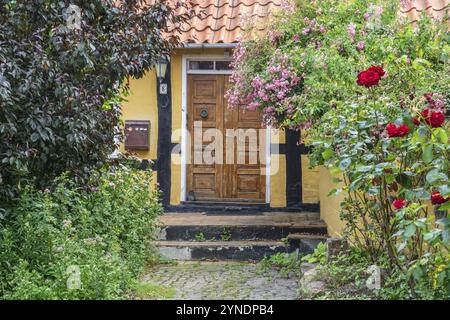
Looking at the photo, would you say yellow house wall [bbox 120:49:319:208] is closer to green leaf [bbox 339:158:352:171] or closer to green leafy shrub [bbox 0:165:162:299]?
green leafy shrub [bbox 0:165:162:299]

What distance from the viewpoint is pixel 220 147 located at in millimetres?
10469

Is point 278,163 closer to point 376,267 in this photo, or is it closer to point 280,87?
point 280,87

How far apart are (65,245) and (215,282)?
2104 millimetres

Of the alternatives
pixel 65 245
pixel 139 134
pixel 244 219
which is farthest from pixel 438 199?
pixel 139 134

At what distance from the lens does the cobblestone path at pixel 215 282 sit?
20.5 ft

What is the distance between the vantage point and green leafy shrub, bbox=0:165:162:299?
500cm

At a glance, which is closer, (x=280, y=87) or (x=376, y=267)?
(x=376, y=267)

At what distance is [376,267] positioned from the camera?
16.4 feet

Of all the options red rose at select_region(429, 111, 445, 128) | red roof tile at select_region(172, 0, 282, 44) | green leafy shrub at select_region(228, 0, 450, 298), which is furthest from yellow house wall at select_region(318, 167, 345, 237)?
red rose at select_region(429, 111, 445, 128)

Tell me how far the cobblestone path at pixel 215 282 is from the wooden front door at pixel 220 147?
100 inches

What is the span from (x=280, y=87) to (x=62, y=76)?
2.71 meters

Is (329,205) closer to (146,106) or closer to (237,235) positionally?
(237,235)

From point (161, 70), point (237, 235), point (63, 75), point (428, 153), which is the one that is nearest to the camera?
point (428, 153)
